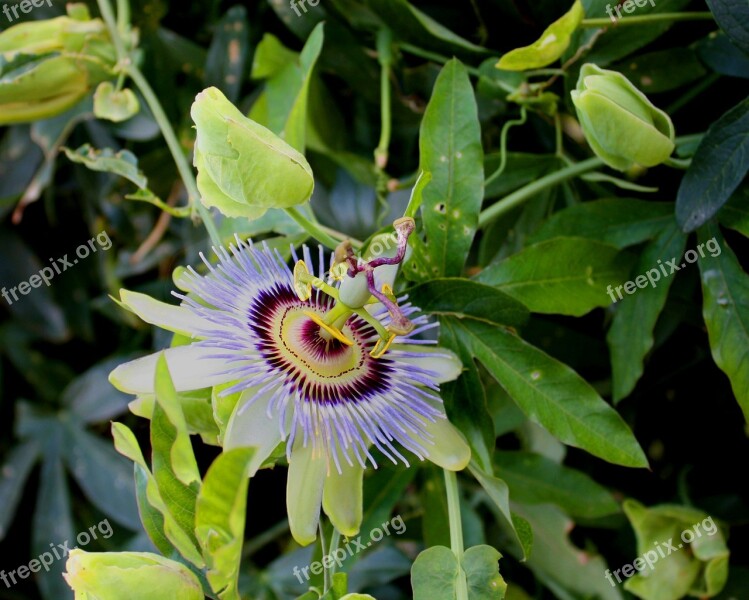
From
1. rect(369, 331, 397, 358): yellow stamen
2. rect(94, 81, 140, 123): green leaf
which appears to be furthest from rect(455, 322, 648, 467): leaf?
rect(94, 81, 140, 123): green leaf

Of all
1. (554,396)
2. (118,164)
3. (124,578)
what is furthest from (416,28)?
(124,578)

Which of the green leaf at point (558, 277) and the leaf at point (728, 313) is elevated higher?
the green leaf at point (558, 277)

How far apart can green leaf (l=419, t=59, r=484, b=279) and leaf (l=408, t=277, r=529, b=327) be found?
0.04 m

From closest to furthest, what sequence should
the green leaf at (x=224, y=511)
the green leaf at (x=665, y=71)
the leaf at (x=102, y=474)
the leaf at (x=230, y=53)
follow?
1. the green leaf at (x=224, y=511)
2. the green leaf at (x=665, y=71)
3. the leaf at (x=230, y=53)
4. the leaf at (x=102, y=474)

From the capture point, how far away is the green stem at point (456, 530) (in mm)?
799

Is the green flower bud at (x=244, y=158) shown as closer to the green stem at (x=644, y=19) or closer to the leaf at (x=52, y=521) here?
the green stem at (x=644, y=19)

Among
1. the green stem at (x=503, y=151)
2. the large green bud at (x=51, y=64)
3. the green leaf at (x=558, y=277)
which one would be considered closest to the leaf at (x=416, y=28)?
the green stem at (x=503, y=151)

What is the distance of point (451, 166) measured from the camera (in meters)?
0.92

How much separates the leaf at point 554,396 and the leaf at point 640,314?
12 centimetres

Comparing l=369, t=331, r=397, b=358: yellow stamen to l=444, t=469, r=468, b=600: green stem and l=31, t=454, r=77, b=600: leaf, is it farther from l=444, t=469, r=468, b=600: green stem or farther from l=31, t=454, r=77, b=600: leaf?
l=31, t=454, r=77, b=600: leaf

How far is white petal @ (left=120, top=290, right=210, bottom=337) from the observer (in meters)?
0.83

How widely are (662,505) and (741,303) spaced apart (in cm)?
36

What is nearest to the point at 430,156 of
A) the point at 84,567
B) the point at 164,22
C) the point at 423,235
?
the point at 423,235

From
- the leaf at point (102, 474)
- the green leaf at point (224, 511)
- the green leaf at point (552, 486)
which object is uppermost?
the green leaf at point (224, 511)
